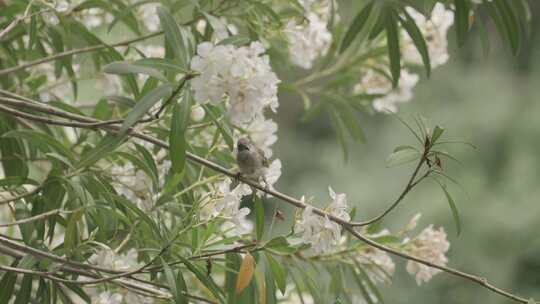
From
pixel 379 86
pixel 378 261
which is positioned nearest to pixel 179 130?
pixel 378 261

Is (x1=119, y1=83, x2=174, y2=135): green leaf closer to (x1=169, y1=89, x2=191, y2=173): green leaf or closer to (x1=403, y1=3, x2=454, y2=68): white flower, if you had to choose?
(x1=169, y1=89, x2=191, y2=173): green leaf

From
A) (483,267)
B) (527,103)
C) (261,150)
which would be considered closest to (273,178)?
(261,150)

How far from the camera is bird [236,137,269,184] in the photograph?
5.82 ft

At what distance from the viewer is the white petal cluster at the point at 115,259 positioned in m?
1.65

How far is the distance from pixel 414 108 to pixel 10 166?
544cm

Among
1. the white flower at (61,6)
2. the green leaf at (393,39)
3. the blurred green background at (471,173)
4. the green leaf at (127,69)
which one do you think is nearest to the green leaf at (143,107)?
the green leaf at (127,69)

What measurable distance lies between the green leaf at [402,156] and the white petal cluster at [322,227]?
12cm

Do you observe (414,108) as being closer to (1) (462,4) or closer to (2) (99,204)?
(1) (462,4)

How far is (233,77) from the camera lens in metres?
1.29

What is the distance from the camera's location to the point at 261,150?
1892 millimetres

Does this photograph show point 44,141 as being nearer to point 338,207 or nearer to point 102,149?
point 102,149

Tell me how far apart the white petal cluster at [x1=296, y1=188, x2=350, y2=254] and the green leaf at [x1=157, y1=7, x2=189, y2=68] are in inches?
14.3

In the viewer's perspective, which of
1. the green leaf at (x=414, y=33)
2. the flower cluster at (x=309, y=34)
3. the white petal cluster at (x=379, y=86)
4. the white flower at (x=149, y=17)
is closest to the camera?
the green leaf at (x=414, y=33)

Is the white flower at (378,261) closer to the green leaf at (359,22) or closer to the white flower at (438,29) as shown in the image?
the green leaf at (359,22)
